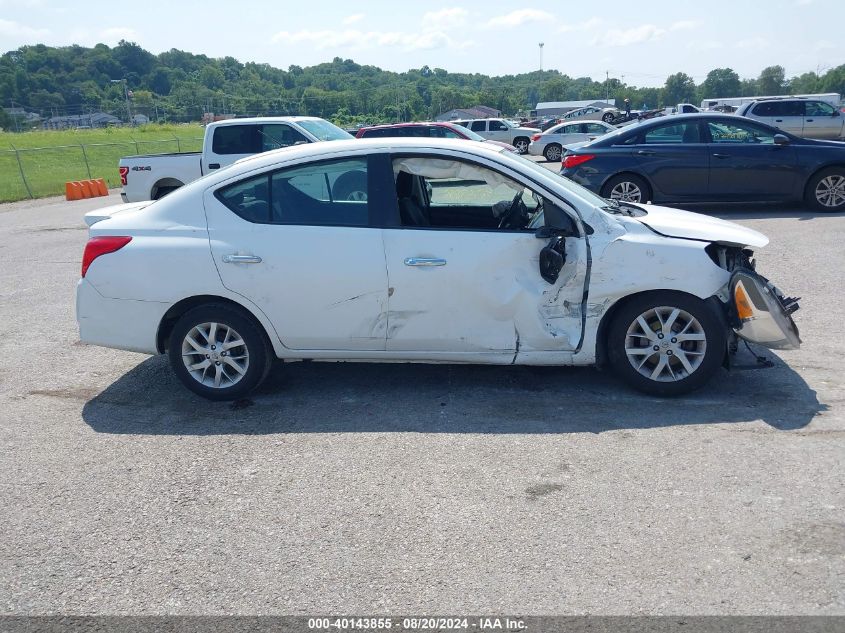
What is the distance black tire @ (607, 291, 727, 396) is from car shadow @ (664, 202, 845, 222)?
799cm

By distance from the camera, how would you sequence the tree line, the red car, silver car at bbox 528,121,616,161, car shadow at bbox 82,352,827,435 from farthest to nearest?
the tree line < silver car at bbox 528,121,616,161 < the red car < car shadow at bbox 82,352,827,435

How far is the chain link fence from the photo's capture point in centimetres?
2609

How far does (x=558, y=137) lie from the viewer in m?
30.0

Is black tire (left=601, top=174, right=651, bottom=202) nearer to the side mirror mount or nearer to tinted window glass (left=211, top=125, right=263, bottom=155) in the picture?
tinted window glass (left=211, top=125, right=263, bottom=155)

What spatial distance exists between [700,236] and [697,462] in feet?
5.56

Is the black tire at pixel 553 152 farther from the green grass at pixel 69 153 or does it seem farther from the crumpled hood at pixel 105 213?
the crumpled hood at pixel 105 213

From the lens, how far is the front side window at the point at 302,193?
5406 mm

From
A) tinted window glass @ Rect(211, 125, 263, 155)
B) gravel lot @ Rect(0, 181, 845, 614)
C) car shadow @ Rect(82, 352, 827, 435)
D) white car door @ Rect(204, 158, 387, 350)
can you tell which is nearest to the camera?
gravel lot @ Rect(0, 181, 845, 614)

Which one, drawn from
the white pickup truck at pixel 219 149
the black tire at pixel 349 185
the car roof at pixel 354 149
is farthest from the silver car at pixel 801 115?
the black tire at pixel 349 185

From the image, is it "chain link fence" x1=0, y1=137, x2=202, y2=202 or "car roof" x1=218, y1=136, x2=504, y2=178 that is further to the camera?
"chain link fence" x1=0, y1=137, x2=202, y2=202

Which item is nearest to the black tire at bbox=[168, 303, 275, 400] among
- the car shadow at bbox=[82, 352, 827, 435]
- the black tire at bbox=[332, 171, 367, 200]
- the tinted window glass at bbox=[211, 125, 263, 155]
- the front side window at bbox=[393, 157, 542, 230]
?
the car shadow at bbox=[82, 352, 827, 435]

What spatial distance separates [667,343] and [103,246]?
12.9 ft

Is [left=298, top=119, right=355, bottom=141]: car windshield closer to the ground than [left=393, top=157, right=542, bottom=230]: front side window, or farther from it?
closer to the ground

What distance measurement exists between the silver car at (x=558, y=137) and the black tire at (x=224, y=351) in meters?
25.8
